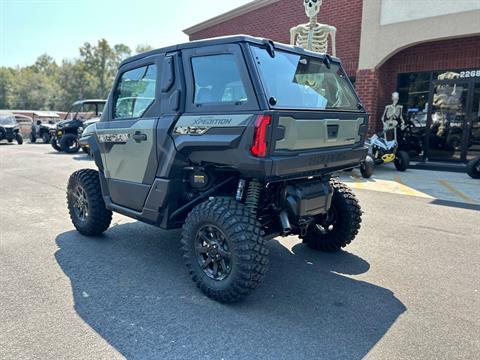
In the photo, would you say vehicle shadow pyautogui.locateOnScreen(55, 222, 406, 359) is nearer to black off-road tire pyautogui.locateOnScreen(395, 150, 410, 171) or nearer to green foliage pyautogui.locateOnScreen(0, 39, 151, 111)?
black off-road tire pyautogui.locateOnScreen(395, 150, 410, 171)

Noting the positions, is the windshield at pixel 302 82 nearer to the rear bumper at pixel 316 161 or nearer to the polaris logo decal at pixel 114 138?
the rear bumper at pixel 316 161

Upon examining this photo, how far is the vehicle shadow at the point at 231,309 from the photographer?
258cm

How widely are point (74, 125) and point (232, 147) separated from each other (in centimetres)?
1502

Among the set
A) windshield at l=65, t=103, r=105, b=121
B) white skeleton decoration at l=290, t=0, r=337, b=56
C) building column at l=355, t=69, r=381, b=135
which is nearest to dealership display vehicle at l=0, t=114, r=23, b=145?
windshield at l=65, t=103, r=105, b=121

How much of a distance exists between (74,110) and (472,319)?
1672 centimetres

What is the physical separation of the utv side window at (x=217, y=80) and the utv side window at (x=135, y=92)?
1.88 ft

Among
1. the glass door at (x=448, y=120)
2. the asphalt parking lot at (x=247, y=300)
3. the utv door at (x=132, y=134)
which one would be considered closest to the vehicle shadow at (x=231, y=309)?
the asphalt parking lot at (x=247, y=300)

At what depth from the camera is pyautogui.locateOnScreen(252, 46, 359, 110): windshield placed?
3.11 meters

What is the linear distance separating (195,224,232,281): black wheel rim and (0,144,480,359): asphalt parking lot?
25 centimetres

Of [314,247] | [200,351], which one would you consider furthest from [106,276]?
[314,247]

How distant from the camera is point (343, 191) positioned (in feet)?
13.9

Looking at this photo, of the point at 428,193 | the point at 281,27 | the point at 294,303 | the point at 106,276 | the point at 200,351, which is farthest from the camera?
the point at 281,27

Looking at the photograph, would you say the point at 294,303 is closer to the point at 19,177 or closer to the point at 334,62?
the point at 334,62

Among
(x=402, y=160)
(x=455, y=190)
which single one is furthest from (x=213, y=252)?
(x=402, y=160)
